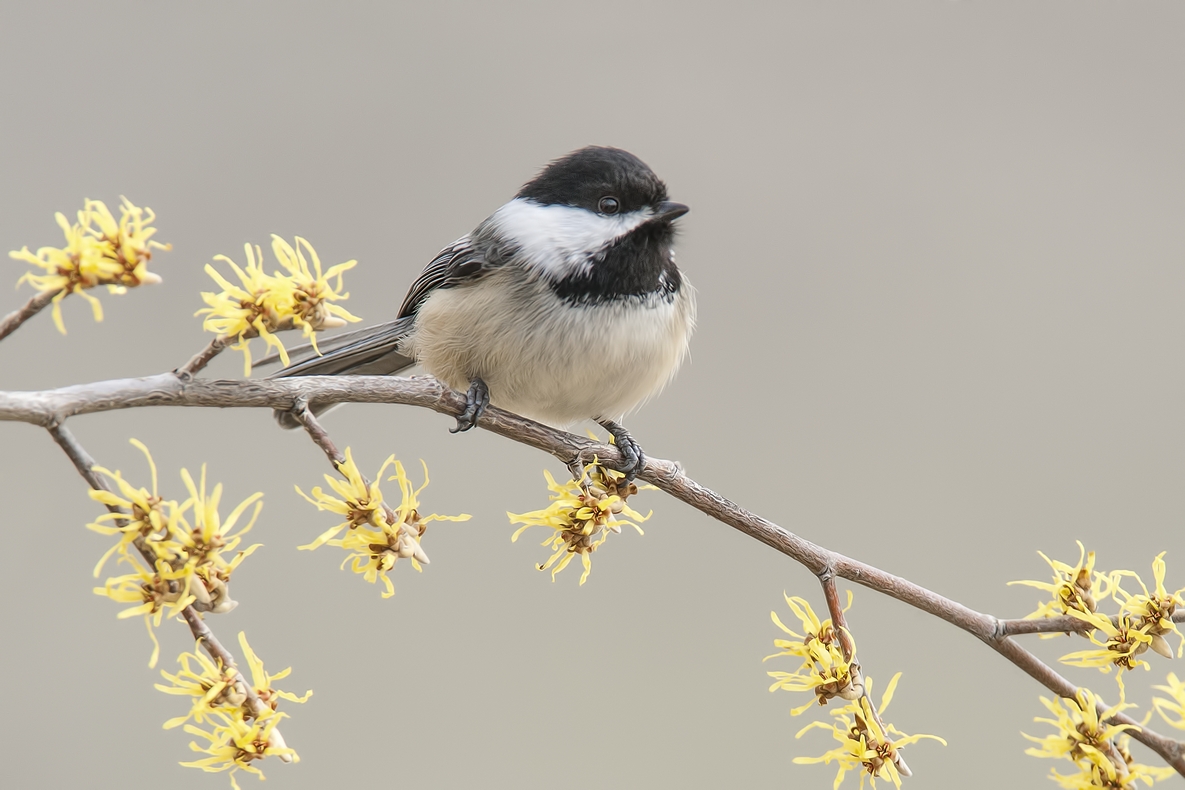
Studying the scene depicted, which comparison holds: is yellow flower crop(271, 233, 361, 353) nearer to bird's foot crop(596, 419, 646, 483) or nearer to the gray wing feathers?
bird's foot crop(596, 419, 646, 483)

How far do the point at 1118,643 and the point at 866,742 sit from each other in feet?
0.92

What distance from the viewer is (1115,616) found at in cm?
105

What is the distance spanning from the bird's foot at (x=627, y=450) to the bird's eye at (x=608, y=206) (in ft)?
1.19

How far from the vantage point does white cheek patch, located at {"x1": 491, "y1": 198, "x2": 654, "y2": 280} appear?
1.59 m

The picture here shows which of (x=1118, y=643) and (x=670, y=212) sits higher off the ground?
(x=670, y=212)

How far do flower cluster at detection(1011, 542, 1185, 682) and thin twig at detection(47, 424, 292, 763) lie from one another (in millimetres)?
776

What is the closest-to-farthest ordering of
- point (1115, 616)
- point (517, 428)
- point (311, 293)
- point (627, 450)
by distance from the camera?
point (311, 293) → point (1115, 616) → point (517, 428) → point (627, 450)

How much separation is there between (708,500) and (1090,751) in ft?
1.54

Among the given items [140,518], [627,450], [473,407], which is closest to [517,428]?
[473,407]

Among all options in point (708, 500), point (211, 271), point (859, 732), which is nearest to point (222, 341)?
point (211, 271)

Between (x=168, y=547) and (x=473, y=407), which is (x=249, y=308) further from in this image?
(x=473, y=407)

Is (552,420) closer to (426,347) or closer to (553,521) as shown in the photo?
(426,347)

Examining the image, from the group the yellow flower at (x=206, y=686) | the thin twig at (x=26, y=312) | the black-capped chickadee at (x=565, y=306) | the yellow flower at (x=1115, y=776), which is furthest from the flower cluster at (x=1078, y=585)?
the thin twig at (x=26, y=312)

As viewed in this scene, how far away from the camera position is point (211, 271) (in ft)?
2.76
